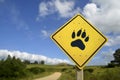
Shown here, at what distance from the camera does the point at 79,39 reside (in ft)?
18.6

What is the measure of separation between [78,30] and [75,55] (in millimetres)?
445

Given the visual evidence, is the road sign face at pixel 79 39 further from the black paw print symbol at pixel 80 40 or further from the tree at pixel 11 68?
the tree at pixel 11 68

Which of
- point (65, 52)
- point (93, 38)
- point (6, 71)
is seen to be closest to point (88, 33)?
point (93, 38)

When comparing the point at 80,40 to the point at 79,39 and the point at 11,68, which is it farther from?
the point at 11,68

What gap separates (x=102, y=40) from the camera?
581 cm

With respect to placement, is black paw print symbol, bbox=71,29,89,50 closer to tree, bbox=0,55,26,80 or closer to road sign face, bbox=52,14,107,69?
road sign face, bbox=52,14,107,69

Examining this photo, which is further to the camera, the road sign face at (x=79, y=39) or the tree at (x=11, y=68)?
the tree at (x=11, y=68)

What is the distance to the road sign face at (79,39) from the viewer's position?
18.7ft

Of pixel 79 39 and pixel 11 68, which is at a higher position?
pixel 11 68

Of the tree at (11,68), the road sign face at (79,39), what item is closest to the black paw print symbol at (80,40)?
the road sign face at (79,39)

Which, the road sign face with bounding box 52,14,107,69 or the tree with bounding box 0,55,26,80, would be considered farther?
the tree with bounding box 0,55,26,80

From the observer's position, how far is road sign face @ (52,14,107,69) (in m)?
5.69

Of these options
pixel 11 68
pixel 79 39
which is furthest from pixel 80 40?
pixel 11 68

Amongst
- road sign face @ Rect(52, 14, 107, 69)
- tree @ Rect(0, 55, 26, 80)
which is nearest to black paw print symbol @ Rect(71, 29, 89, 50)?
road sign face @ Rect(52, 14, 107, 69)
